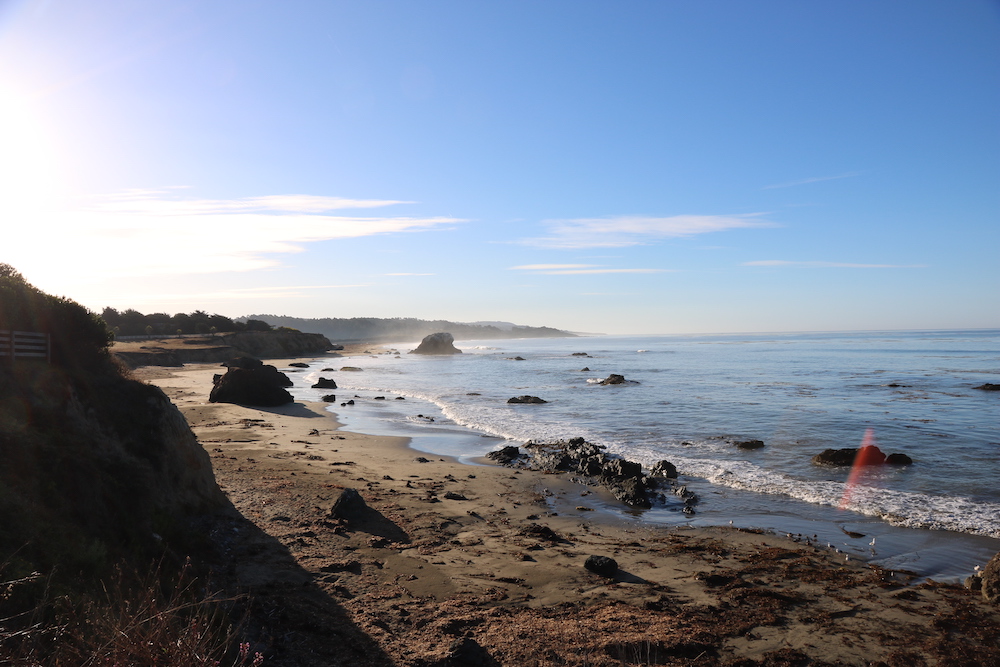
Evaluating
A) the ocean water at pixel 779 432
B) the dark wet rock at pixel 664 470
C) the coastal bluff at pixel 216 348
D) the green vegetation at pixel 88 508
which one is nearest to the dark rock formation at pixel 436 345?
the coastal bluff at pixel 216 348

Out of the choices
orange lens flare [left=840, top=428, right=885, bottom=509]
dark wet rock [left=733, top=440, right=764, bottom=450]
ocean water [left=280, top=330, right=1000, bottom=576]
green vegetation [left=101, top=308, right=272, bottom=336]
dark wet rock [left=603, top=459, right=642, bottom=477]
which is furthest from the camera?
A: green vegetation [left=101, top=308, right=272, bottom=336]

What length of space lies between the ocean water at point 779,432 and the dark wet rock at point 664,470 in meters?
0.45

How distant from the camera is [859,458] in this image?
50.8ft

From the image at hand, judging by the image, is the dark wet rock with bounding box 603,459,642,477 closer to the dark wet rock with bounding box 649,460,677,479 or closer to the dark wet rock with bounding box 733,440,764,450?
the dark wet rock with bounding box 649,460,677,479

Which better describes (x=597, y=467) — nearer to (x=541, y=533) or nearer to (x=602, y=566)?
(x=541, y=533)

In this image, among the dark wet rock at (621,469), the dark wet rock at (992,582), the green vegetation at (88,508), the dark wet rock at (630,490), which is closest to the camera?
the green vegetation at (88,508)

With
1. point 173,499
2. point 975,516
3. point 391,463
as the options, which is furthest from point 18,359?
point 975,516

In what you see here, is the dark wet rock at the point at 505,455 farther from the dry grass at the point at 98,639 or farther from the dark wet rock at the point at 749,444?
the dry grass at the point at 98,639

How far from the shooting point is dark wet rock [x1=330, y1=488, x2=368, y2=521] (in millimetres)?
9992

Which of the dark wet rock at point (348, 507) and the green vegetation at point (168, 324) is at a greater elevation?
the green vegetation at point (168, 324)

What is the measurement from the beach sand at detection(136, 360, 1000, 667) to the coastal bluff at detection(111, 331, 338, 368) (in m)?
36.8

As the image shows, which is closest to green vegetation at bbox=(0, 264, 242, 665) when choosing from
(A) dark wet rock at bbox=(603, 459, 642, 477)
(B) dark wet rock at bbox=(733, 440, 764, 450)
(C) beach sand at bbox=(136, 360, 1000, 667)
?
(C) beach sand at bbox=(136, 360, 1000, 667)

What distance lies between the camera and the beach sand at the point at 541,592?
5898mm

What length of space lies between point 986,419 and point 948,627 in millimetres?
21643
